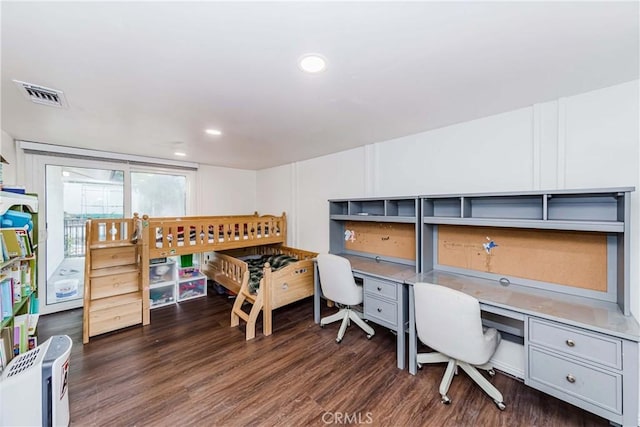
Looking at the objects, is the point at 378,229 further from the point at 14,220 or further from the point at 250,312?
the point at 14,220

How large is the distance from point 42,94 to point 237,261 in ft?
7.66

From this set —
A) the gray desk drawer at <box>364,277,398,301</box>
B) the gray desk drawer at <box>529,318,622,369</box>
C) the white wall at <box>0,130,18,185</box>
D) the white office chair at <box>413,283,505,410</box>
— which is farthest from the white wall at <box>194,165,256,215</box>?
the gray desk drawer at <box>529,318,622,369</box>

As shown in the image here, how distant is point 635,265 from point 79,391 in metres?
4.13

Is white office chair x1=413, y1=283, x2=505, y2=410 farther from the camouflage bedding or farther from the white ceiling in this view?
the camouflage bedding

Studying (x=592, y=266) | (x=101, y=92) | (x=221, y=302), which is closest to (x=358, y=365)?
(x=592, y=266)

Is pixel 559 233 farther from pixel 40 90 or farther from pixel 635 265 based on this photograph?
pixel 40 90

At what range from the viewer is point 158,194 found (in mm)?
4293

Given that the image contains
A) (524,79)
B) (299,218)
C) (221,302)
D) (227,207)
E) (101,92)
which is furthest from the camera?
(227,207)

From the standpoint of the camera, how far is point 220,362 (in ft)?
7.96

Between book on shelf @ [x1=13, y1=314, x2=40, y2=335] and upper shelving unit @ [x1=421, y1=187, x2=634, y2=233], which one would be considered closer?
upper shelving unit @ [x1=421, y1=187, x2=634, y2=233]

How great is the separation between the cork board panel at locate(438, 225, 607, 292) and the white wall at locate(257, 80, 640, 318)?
190mm

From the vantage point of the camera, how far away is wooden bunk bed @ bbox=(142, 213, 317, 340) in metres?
2.98

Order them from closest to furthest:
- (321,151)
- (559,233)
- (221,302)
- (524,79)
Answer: (524,79)
(559,233)
(321,151)
(221,302)

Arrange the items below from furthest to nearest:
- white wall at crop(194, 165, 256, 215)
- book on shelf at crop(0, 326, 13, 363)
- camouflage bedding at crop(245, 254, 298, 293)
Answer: white wall at crop(194, 165, 256, 215) < camouflage bedding at crop(245, 254, 298, 293) < book on shelf at crop(0, 326, 13, 363)
